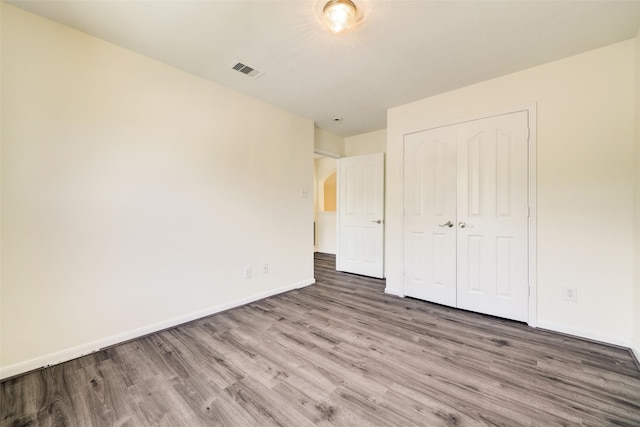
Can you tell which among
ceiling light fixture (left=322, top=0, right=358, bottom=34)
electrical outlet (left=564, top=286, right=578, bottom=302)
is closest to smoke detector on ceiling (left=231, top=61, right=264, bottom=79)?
ceiling light fixture (left=322, top=0, right=358, bottom=34)

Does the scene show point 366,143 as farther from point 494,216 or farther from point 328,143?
point 494,216

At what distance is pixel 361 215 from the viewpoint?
432cm

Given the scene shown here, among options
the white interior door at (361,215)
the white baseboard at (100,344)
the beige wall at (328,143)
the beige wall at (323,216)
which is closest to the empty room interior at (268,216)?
the white baseboard at (100,344)

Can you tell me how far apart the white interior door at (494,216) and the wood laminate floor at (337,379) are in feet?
0.95

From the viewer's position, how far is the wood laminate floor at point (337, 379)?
4.52ft

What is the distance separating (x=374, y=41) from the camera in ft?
6.59

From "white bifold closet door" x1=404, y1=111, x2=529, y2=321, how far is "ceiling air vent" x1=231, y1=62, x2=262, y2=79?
6.33 feet

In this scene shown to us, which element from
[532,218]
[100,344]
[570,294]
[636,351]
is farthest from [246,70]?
[636,351]

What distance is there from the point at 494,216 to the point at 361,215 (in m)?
2.03

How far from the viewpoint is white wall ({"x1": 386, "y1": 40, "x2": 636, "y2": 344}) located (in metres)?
2.04

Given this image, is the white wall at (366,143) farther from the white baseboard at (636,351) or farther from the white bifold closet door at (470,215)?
the white baseboard at (636,351)

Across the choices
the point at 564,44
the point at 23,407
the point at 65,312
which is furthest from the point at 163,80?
the point at 564,44

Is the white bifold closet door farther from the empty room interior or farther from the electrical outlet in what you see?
the electrical outlet

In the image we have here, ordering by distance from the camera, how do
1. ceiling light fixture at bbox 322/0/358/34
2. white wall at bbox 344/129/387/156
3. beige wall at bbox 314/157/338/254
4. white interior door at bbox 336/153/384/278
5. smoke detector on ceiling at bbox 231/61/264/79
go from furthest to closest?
beige wall at bbox 314/157/338/254, white wall at bbox 344/129/387/156, white interior door at bbox 336/153/384/278, smoke detector on ceiling at bbox 231/61/264/79, ceiling light fixture at bbox 322/0/358/34
